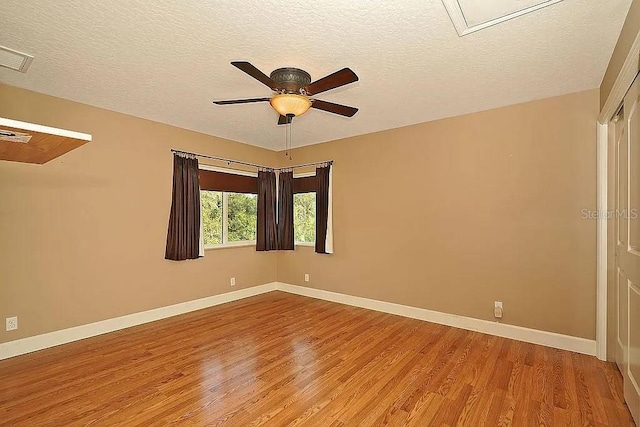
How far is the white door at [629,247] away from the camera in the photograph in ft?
6.41

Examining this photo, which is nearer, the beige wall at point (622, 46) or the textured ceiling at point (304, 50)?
the beige wall at point (622, 46)

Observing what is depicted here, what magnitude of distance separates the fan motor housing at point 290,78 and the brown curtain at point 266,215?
111 inches

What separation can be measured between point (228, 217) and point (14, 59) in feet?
9.84

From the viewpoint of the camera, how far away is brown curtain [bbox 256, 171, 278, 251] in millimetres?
5258

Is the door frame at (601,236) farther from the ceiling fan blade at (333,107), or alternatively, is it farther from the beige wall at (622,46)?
the ceiling fan blade at (333,107)

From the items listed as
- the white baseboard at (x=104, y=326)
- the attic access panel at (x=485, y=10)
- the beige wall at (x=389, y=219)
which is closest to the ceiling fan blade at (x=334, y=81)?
the attic access panel at (x=485, y=10)

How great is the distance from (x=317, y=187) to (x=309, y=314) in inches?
76.2

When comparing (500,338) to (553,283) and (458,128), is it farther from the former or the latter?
(458,128)

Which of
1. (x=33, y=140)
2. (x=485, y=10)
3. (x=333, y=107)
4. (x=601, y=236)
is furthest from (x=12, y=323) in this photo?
(x=601, y=236)

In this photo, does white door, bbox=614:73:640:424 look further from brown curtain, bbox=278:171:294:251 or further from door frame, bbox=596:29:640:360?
brown curtain, bbox=278:171:294:251

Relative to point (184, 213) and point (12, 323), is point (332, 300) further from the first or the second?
point (12, 323)

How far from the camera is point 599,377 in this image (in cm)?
256

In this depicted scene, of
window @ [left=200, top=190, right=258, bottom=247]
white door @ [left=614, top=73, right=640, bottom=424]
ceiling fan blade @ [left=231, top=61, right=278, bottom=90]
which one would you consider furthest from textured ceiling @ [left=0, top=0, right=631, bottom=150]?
window @ [left=200, top=190, right=258, bottom=247]

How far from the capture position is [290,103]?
2.54 metres
